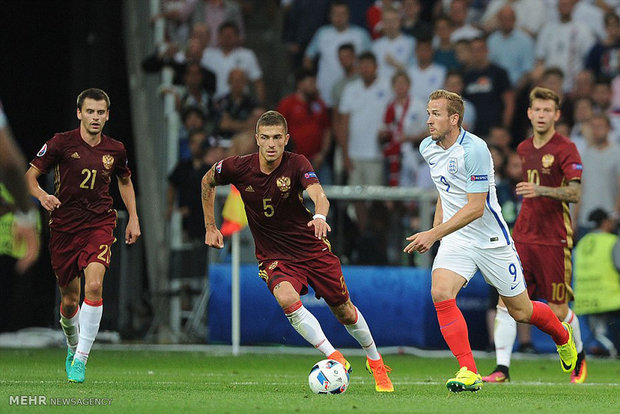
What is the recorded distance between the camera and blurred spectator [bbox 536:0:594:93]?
707 inches

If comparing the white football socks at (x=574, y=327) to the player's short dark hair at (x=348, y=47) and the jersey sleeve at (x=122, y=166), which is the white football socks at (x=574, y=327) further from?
the player's short dark hair at (x=348, y=47)

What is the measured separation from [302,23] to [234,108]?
6.66 ft

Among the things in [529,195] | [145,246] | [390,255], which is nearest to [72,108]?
[145,246]

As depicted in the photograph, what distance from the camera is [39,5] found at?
2006 cm

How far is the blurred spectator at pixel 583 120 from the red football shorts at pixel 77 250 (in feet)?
26.7

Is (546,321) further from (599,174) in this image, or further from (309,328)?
(599,174)

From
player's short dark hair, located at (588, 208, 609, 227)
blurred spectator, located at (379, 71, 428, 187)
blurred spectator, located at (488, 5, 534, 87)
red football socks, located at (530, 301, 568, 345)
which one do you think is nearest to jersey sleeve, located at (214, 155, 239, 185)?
red football socks, located at (530, 301, 568, 345)

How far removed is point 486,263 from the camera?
979 centimetres

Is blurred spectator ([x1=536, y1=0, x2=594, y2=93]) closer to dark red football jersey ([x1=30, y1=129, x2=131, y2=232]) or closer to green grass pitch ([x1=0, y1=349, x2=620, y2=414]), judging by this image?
green grass pitch ([x1=0, y1=349, x2=620, y2=414])

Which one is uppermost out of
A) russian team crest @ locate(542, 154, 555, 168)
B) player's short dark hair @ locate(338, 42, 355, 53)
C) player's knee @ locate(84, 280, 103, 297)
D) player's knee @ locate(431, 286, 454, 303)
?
player's short dark hair @ locate(338, 42, 355, 53)

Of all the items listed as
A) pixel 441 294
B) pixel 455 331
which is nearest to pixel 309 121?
pixel 441 294

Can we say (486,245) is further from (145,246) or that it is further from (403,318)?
(145,246)

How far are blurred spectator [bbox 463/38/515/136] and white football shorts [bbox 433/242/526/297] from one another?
793 cm

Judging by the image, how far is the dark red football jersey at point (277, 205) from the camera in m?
9.91
